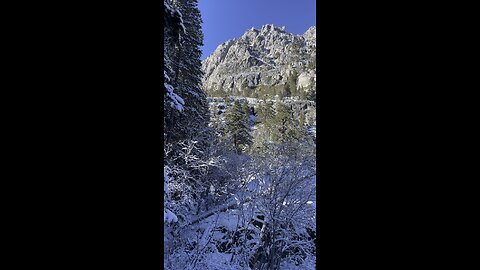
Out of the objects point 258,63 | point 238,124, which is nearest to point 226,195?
point 238,124

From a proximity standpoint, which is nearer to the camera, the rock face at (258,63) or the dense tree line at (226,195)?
the dense tree line at (226,195)

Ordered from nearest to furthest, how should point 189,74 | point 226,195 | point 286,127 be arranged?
point 226,195 < point 189,74 < point 286,127

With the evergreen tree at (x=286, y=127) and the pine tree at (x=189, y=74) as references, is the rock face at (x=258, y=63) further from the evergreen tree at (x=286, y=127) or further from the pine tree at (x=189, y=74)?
the pine tree at (x=189, y=74)

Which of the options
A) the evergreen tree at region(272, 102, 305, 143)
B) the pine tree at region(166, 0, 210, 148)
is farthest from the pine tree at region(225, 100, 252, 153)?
the pine tree at region(166, 0, 210, 148)

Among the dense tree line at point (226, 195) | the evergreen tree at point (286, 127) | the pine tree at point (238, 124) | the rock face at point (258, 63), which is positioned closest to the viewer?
the dense tree line at point (226, 195)

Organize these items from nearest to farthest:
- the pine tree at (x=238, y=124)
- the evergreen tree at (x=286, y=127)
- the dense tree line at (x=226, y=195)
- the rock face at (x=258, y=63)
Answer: the dense tree line at (x=226, y=195) < the evergreen tree at (x=286, y=127) < the pine tree at (x=238, y=124) < the rock face at (x=258, y=63)

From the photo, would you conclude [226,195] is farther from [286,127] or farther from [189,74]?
[189,74]

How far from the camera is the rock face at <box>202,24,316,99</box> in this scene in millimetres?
42250

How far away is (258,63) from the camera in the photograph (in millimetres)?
65688

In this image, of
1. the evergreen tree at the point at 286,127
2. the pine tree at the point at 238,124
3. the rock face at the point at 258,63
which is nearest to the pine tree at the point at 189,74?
the evergreen tree at the point at 286,127

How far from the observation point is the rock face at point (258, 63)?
1663 inches

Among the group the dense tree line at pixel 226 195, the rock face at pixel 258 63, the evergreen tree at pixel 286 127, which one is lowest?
the dense tree line at pixel 226 195
